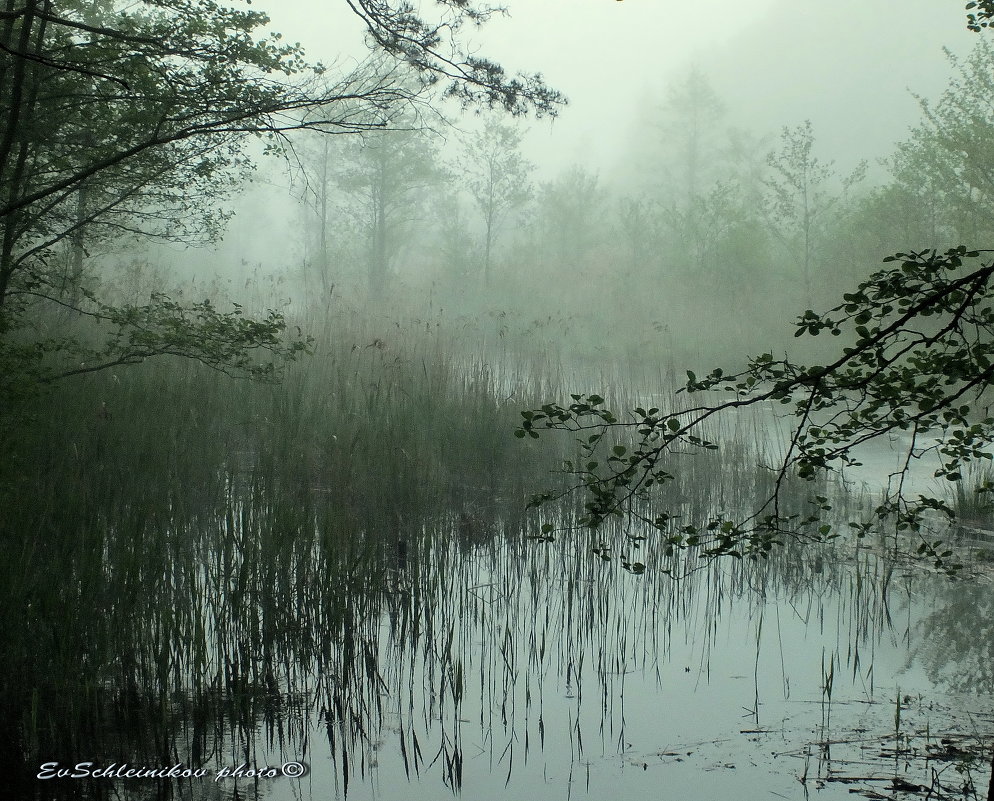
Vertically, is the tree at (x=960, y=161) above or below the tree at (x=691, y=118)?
below

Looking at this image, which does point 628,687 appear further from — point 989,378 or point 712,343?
point 712,343

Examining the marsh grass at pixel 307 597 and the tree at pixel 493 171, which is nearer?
the marsh grass at pixel 307 597

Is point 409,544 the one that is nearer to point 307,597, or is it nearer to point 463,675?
point 307,597

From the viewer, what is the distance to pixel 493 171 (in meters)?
22.6

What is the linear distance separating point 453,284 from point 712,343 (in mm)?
8471

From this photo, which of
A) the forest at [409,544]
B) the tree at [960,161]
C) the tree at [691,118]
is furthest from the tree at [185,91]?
the tree at [691,118]

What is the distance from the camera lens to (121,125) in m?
4.72

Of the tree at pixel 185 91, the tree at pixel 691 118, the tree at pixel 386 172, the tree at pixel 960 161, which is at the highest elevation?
the tree at pixel 691 118

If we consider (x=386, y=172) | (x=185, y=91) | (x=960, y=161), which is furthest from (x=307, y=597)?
(x=386, y=172)

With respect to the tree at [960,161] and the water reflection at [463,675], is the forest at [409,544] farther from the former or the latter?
the tree at [960,161]

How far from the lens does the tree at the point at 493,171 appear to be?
22.1 m

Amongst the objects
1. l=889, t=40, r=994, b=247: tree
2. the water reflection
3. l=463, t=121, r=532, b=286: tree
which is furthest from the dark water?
l=463, t=121, r=532, b=286: tree

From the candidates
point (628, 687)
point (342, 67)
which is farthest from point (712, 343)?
point (628, 687)

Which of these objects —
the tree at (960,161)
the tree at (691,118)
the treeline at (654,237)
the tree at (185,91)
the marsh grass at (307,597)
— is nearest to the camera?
the marsh grass at (307,597)
